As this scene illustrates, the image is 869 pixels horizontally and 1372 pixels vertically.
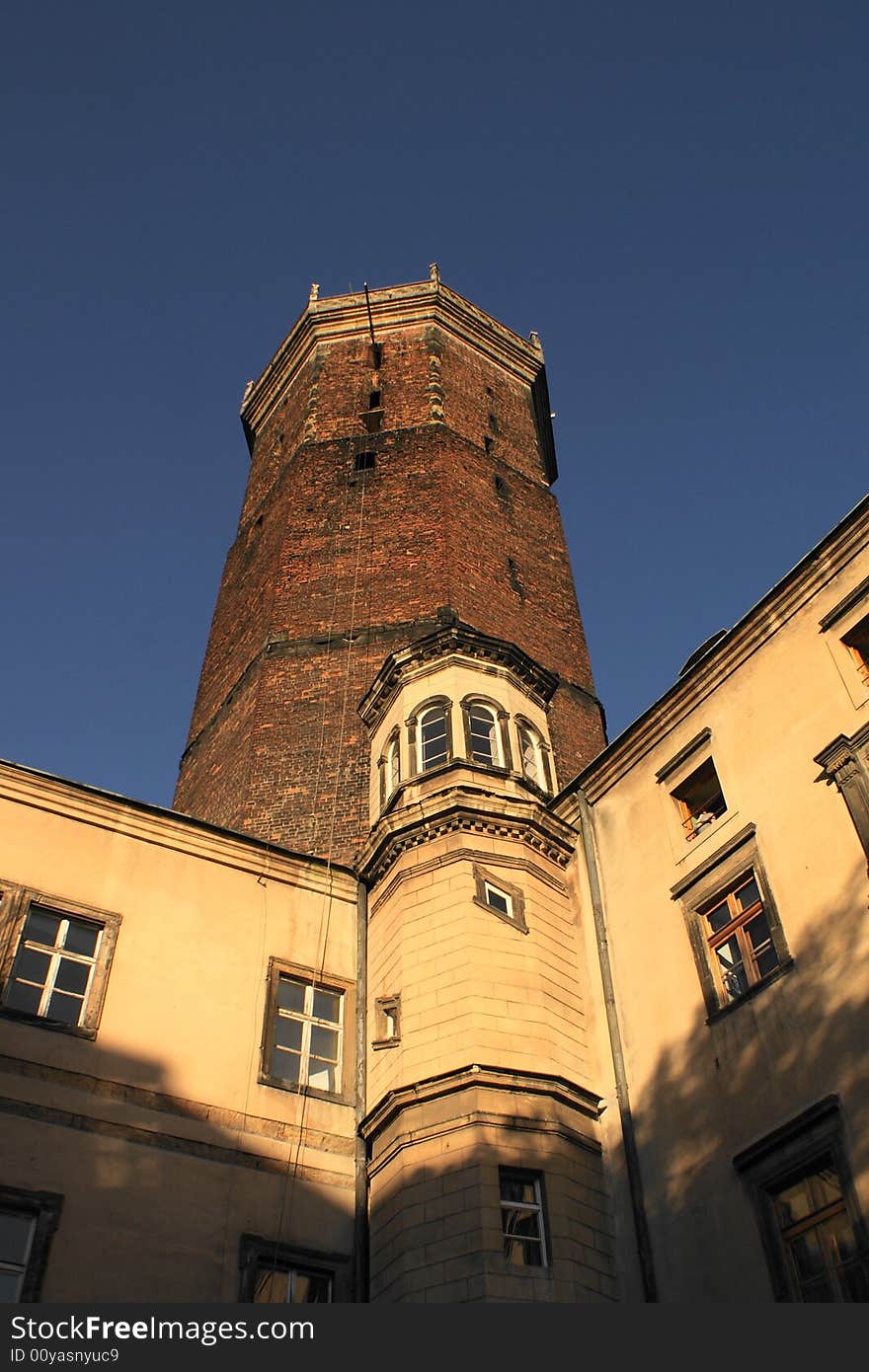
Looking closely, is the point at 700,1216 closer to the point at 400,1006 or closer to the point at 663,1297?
the point at 663,1297

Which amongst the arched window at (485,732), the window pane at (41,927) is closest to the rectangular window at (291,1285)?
the window pane at (41,927)

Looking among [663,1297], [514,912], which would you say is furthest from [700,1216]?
[514,912]

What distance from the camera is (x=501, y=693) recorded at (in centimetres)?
1958

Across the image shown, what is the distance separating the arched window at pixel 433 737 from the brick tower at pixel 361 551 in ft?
6.78

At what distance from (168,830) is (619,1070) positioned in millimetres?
6306

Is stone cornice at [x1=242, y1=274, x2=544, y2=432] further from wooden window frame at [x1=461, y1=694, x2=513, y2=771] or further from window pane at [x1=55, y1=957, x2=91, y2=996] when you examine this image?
window pane at [x1=55, y1=957, x2=91, y2=996]

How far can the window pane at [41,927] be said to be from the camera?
14.8 m

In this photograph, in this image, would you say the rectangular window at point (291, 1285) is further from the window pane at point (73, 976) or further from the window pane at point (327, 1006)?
the window pane at point (73, 976)

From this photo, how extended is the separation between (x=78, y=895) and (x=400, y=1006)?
4.03 meters

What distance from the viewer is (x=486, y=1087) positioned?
46.1 feet

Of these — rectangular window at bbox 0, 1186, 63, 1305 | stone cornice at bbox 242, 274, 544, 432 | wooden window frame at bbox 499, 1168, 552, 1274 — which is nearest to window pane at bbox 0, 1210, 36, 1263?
rectangular window at bbox 0, 1186, 63, 1305

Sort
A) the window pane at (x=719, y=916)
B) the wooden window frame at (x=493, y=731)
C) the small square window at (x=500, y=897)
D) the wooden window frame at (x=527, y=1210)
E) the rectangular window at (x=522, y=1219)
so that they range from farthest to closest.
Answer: the wooden window frame at (x=493, y=731)
the small square window at (x=500, y=897)
the window pane at (x=719, y=916)
the rectangular window at (x=522, y=1219)
the wooden window frame at (x=527, y=1210)

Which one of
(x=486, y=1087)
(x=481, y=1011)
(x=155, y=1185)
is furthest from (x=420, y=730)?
(x=155, y=1185)

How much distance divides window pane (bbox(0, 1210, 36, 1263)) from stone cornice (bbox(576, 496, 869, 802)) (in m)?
8.80
